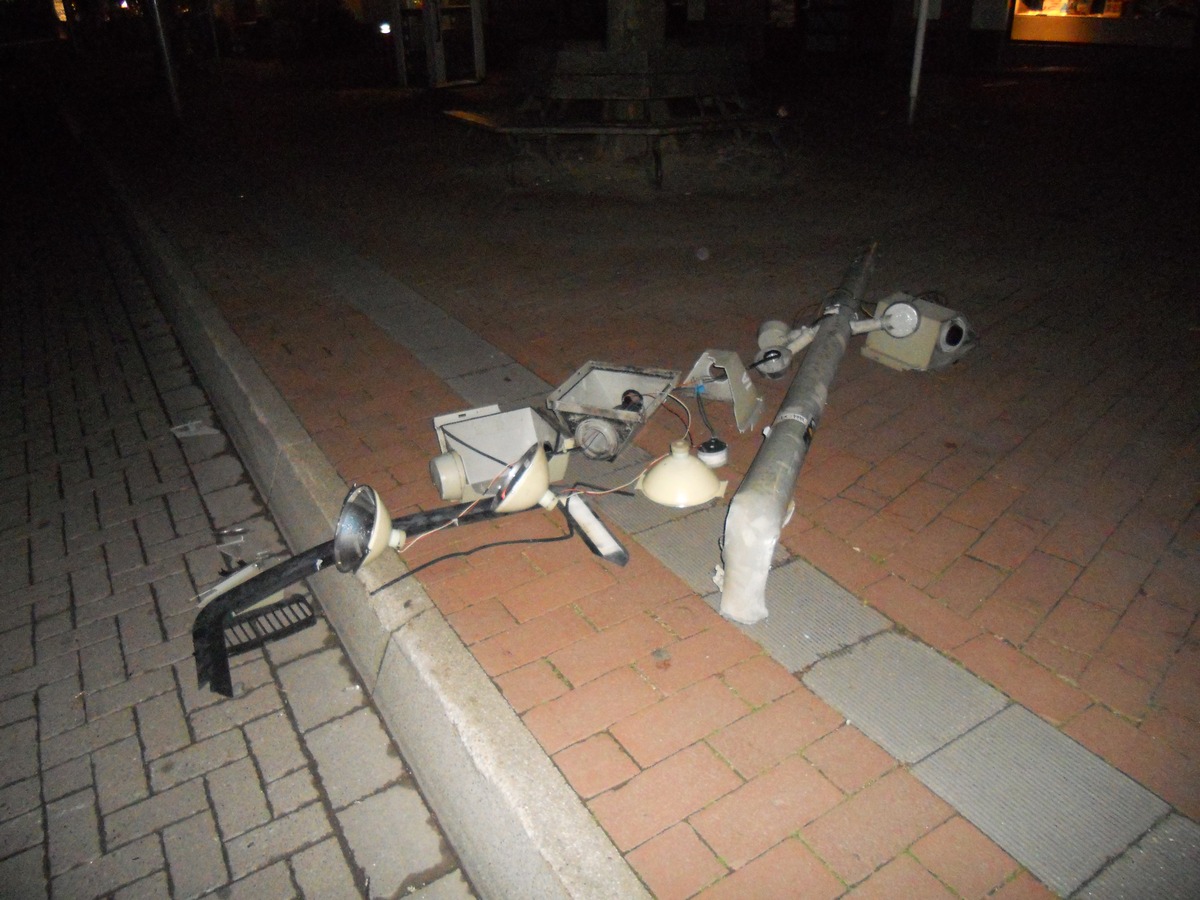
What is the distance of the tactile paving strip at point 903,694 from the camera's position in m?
2.65

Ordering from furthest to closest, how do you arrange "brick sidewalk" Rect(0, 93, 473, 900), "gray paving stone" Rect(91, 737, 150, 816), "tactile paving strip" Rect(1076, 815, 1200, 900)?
"gray paving stone" Rect(91, 737, 150, 816)
"brick sidewalk" Rect(0, 93, 473, 900)
"tactile paving strip" Rect(1076, 815, 1200, 900)

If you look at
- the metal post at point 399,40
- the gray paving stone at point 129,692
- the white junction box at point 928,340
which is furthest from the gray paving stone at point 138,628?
the metal post at point 399,40

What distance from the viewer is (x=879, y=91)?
57.3 ft

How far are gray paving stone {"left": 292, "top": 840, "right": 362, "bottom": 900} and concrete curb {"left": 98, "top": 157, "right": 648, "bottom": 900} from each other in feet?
1.14

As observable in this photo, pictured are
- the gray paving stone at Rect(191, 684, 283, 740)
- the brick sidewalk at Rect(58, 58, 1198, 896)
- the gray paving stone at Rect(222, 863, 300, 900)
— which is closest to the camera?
the brick sidewalk at Rect(58, 58, 1198, 896)

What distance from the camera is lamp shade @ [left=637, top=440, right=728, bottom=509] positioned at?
3.75 meters

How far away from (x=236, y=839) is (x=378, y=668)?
76 cm

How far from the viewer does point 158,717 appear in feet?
10.6

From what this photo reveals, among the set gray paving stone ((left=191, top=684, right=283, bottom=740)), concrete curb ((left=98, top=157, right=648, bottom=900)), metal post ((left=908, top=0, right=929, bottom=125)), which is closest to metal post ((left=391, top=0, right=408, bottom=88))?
metal post ((left=908, top=0, right=929, bottom=125))

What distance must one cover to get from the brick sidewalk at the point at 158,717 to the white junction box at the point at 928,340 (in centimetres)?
382

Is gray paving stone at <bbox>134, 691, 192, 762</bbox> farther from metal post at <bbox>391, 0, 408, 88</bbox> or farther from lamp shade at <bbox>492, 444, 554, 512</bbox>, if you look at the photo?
metal post at <bbox>391, 0, 408, 88</bbox>

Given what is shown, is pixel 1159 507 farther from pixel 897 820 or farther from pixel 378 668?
pixel 378 668

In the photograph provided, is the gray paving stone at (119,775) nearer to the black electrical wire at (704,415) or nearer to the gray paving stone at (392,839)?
the gray paving stone at (392,839)

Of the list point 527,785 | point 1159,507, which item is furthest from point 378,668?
point 1159,507
